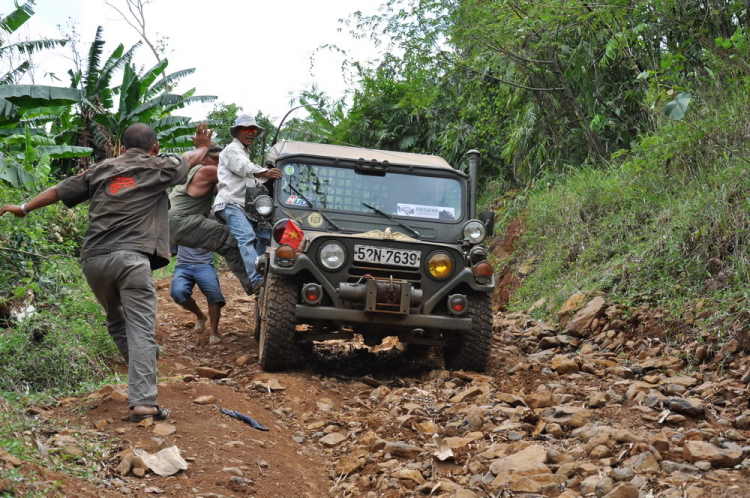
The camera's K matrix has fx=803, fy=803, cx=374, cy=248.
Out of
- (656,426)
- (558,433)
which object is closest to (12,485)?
(558,433)

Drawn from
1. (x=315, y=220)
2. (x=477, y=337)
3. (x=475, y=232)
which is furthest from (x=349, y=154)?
(x=477, y=337)

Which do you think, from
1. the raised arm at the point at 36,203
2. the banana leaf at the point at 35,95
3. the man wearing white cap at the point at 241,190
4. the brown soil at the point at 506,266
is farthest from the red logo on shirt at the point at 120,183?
the banana leaf at the point at 35,95

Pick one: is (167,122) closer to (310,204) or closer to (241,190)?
(241,190)

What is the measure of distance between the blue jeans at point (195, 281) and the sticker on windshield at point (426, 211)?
1.88 metres

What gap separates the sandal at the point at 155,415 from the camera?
167 inches

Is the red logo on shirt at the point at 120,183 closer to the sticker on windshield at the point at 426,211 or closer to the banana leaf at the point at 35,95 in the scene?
the sticker on windshield at the point at 426,211

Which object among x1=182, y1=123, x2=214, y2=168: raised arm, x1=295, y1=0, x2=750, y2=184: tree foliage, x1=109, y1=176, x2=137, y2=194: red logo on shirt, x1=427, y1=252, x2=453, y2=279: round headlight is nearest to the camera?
x1=109, y1=176, x2=137, y2=194: red logo on shirt

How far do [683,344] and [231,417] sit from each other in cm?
Result: 359

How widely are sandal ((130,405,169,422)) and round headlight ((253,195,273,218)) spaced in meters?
2.51

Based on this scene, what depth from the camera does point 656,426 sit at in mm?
4449

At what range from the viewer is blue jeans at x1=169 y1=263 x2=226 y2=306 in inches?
293

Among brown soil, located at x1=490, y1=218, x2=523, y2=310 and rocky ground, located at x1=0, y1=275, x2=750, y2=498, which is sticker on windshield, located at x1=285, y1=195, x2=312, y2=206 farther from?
brown soil, located at x1=490, y1=218, x2=523, y2=310

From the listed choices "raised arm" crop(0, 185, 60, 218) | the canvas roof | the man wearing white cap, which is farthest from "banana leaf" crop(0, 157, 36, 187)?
"raised arm" crop(0, 185, 60, 218)

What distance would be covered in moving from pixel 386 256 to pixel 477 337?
986mm
